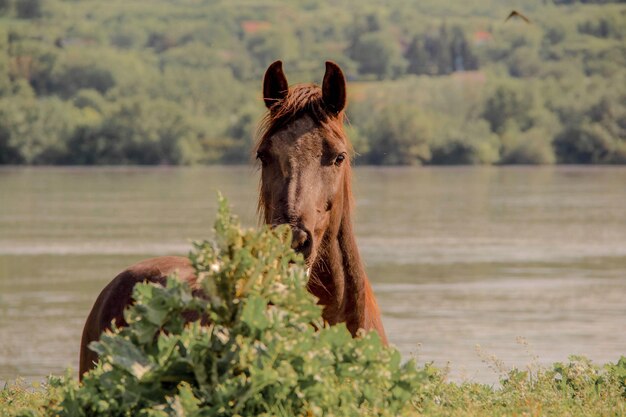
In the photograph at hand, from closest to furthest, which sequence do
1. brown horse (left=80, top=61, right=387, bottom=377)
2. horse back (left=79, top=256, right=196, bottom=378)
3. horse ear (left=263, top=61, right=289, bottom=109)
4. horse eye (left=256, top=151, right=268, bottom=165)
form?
brown horse (left=80, top=61, right=387, bottom=377)
horse eye (left=256, top=151, right=268, bottom=165)
horse ear (left=263, top=61, right=289, bottom=109)
horse back (left=79, top=256, right=196, bottom=378)

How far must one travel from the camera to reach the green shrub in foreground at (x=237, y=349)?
15.2 feet

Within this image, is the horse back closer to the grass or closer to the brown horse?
the grass

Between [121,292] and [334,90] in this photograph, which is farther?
[121,292]

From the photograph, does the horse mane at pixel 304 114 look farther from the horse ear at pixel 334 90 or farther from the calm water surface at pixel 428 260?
the calm water surface at pixel 428 260

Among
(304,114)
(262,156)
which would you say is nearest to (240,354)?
(262,156)

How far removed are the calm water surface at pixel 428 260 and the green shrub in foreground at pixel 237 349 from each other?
2999mm

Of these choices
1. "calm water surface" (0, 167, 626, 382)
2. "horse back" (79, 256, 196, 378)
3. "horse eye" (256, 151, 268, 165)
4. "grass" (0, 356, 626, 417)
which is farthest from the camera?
"calm water surface" (0, 167, 626, 382)

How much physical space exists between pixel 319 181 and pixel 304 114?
411 millimetres

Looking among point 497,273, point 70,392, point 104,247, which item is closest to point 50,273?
point 104,247

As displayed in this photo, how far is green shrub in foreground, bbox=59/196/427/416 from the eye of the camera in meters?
4.64

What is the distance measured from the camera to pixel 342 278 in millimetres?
6965

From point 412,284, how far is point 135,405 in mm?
24034

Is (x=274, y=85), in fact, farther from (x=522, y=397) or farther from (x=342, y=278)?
(x=522, y=397)

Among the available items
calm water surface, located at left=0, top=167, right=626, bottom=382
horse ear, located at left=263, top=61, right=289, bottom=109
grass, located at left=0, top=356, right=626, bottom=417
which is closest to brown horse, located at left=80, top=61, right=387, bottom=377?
horse ear, located at left=263, top=61, right=289, bottom=109
